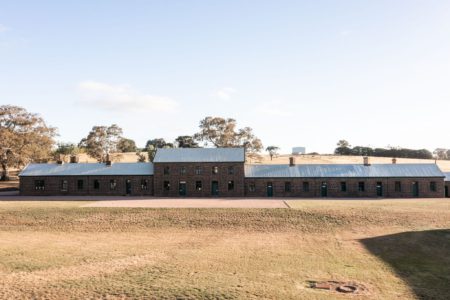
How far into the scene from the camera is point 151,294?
15984mm

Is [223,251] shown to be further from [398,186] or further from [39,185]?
[39,185]

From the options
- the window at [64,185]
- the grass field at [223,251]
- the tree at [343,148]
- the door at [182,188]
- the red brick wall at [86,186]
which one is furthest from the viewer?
the tree at [343,148]

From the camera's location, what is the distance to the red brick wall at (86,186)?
5109 cm

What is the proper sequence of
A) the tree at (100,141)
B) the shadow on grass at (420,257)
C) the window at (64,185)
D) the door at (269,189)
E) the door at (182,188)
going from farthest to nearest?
the tree at (100,141)
the window at (64,185)
the door at (182,188)
the door at (269,189)
the shadow on grass at (420,257)

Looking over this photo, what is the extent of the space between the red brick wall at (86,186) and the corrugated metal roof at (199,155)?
11.3 ft

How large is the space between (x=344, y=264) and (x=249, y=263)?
527 centimetres

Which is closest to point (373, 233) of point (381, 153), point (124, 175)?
point (124, 175)

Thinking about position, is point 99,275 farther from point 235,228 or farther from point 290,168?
point 290,168

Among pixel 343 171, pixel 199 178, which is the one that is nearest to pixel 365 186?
pixel 343 171

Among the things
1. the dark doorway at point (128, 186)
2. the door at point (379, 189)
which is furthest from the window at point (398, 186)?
the dark doorway at point (128, 186)

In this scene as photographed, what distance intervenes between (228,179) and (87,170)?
18823 mm

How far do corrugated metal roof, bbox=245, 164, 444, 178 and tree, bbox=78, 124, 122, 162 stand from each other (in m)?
37.8

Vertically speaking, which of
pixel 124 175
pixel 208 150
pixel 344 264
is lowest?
pixel 344 264

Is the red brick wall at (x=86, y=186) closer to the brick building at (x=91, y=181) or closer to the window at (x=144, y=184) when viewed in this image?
the brick building at (x=91, y=181)
